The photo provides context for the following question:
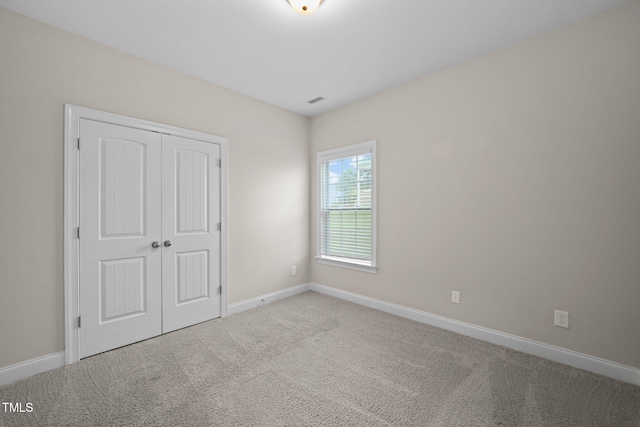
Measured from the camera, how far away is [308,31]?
233cm

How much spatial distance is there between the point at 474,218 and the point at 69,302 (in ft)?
A: 12.3

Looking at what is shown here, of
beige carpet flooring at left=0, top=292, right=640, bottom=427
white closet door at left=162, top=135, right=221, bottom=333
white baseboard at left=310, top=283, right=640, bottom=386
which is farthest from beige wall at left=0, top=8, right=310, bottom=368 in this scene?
white baseboard at left=310, top=283, right=640, bottom=386

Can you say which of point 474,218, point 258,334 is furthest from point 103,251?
point 474,218

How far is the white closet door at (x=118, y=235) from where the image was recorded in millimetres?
2389

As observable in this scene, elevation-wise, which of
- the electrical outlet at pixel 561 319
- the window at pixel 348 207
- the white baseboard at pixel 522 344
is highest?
the window at pixel 348 207

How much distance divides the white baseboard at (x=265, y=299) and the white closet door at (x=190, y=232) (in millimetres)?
234

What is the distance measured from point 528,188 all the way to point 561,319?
3.71 ft

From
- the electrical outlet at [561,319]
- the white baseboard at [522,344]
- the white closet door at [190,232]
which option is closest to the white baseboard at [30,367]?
the white closet door at [190,232]

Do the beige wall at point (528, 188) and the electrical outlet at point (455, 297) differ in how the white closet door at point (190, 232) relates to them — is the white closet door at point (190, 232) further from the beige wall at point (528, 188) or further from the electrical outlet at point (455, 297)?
the electrical outlet at point (455, 297)

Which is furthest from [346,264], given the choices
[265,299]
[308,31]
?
[308,31]

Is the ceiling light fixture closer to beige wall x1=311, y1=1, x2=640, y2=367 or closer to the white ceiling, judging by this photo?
the white ceiling

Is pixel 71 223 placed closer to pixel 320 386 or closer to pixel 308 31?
pixel 320 386

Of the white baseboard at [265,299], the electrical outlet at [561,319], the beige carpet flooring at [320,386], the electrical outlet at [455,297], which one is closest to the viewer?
the beige carpet flooring at [320,386]

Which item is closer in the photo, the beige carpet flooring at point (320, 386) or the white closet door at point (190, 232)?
the beige carpet flooring at point (320, 386)
